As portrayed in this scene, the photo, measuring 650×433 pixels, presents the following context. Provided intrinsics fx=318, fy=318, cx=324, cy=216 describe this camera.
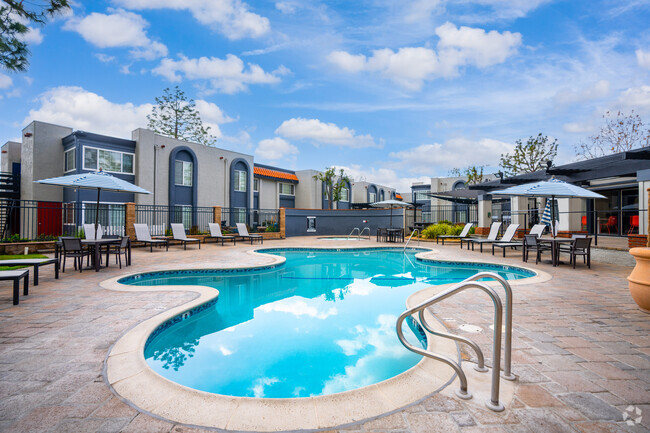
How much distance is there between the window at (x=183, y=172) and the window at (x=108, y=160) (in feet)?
8.61

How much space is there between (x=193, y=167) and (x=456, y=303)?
68.0 feet

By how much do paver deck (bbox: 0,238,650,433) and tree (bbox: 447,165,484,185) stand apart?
25.6 metres

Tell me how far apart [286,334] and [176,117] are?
31.2m

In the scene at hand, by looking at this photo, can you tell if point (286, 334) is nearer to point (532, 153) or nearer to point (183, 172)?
point (183, 172)

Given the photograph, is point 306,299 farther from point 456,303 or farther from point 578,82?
point 578,82

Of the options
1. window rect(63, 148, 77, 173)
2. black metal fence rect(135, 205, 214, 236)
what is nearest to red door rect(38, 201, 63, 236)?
window rect(63, 148, 77, 173)

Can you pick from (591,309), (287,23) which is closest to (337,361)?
(591,309)

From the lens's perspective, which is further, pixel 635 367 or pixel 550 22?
pixel 550 22

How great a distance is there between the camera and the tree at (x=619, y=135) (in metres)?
22.2

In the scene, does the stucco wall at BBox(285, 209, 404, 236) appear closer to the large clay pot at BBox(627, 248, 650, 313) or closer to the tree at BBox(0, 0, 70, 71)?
the tree at BBox(0, 0, 70, 71)

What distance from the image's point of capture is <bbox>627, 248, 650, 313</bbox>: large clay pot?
166 inches

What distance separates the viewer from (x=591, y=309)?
464cm

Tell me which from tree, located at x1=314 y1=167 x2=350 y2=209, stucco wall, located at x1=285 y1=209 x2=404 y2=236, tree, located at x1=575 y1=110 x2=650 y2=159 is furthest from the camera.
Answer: tree, located at x1=314 y1=167 x2=350 y2=209

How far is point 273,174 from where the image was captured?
2964 centimetres
